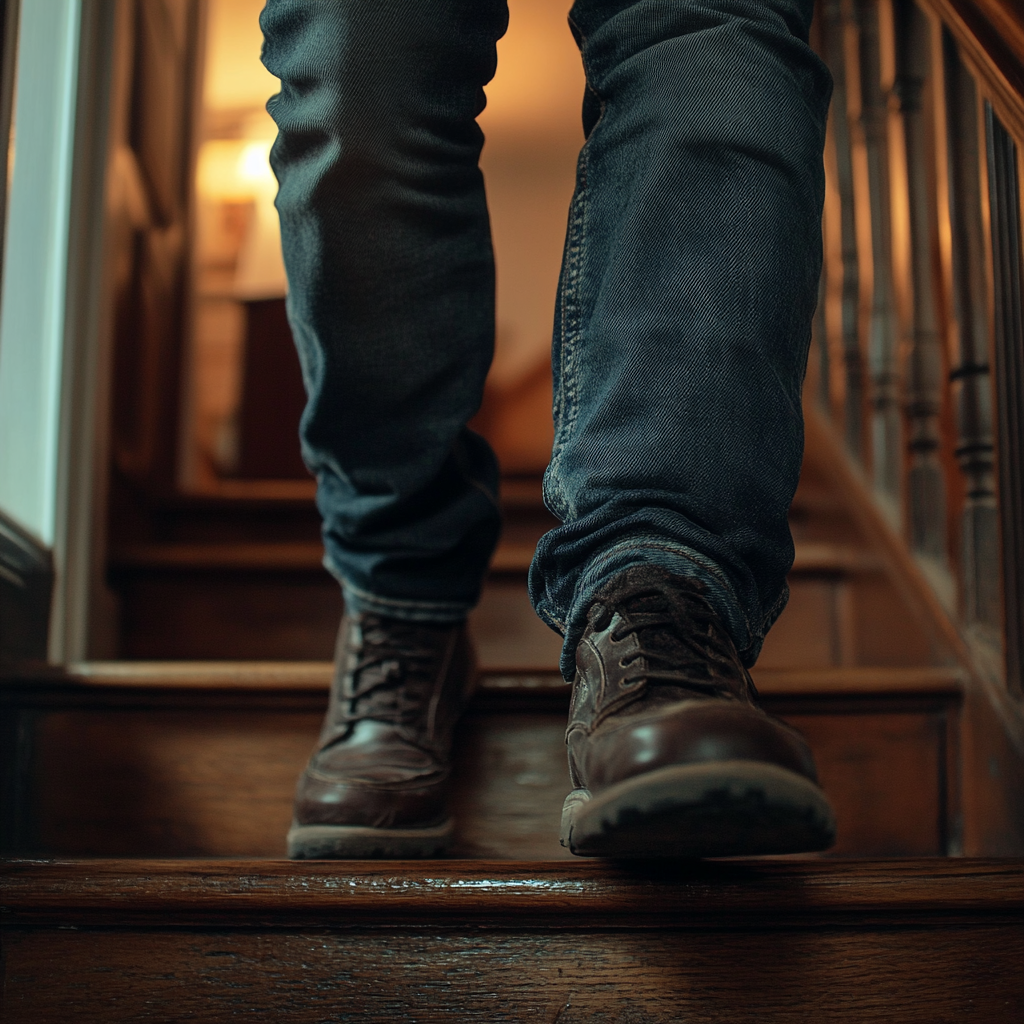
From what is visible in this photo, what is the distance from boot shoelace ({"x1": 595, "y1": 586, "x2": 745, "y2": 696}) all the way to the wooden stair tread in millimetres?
112

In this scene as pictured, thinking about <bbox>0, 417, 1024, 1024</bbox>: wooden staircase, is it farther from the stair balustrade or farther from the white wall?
the white wall

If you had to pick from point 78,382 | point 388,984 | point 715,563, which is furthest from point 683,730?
point 78,382

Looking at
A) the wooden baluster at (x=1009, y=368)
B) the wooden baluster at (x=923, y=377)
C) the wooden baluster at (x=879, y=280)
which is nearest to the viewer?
the wooden baluster at (x=1009, y=368)

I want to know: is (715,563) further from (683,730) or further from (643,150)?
(643,150)

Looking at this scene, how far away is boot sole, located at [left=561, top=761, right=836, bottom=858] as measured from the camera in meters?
0.40

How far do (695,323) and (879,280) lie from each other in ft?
2.58

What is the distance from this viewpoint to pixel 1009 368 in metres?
0.78

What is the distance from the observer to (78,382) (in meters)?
1.09

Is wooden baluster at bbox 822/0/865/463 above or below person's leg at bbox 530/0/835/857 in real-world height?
above

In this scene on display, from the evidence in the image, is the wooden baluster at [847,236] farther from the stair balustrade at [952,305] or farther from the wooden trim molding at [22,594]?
the wooden trim molding at [22,594]

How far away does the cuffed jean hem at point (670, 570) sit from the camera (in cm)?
50

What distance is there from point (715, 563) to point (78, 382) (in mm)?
845

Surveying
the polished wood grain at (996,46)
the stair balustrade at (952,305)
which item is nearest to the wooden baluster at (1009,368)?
the stair balustrade at (952,305)

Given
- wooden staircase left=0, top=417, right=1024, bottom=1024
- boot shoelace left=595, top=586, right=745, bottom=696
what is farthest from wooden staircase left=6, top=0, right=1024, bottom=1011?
boot shoelace left=595, top=586, right=745, bottom=696
